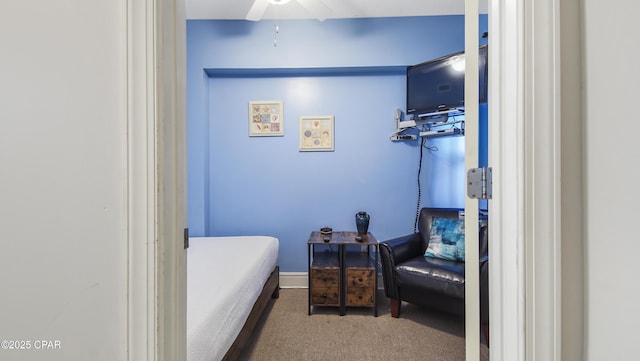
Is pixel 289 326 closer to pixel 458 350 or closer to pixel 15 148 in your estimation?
pixel 458 350

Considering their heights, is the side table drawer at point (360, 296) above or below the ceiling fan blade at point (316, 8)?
below

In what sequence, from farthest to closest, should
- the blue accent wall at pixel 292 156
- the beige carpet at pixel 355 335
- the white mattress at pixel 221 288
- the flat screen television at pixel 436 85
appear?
the blue accent wall at pixel 292 156 → the flat screen television at pixel 436 85 → the beige carpet at pixel 355 335 → the white mattress at pixel 221 288

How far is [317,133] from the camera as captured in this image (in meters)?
2.78

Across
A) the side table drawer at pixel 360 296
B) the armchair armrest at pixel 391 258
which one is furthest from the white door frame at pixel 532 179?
the side table drawer at pixel 360 296

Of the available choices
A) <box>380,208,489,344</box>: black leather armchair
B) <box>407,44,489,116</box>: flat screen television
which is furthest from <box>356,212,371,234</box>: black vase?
<box>407,44,489,116</box>: flat screen television

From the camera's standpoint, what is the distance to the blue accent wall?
8.81 ft

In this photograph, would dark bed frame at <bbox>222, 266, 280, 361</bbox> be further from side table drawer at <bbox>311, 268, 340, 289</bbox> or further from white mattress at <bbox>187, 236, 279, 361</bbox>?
side table drawer at <bbox>311, 268, 340, 289</bbox>

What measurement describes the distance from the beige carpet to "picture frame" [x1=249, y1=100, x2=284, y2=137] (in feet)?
6.18

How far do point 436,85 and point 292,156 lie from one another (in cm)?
171

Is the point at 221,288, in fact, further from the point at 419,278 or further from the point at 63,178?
the point at 419,278

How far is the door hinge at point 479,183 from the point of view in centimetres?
70

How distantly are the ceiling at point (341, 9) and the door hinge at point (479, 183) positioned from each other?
7.57 feet

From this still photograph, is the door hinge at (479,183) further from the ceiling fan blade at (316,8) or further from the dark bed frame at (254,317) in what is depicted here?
the ceiling fan blade at (316,8)

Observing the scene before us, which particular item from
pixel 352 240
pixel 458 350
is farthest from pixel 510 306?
pixel 352 240
